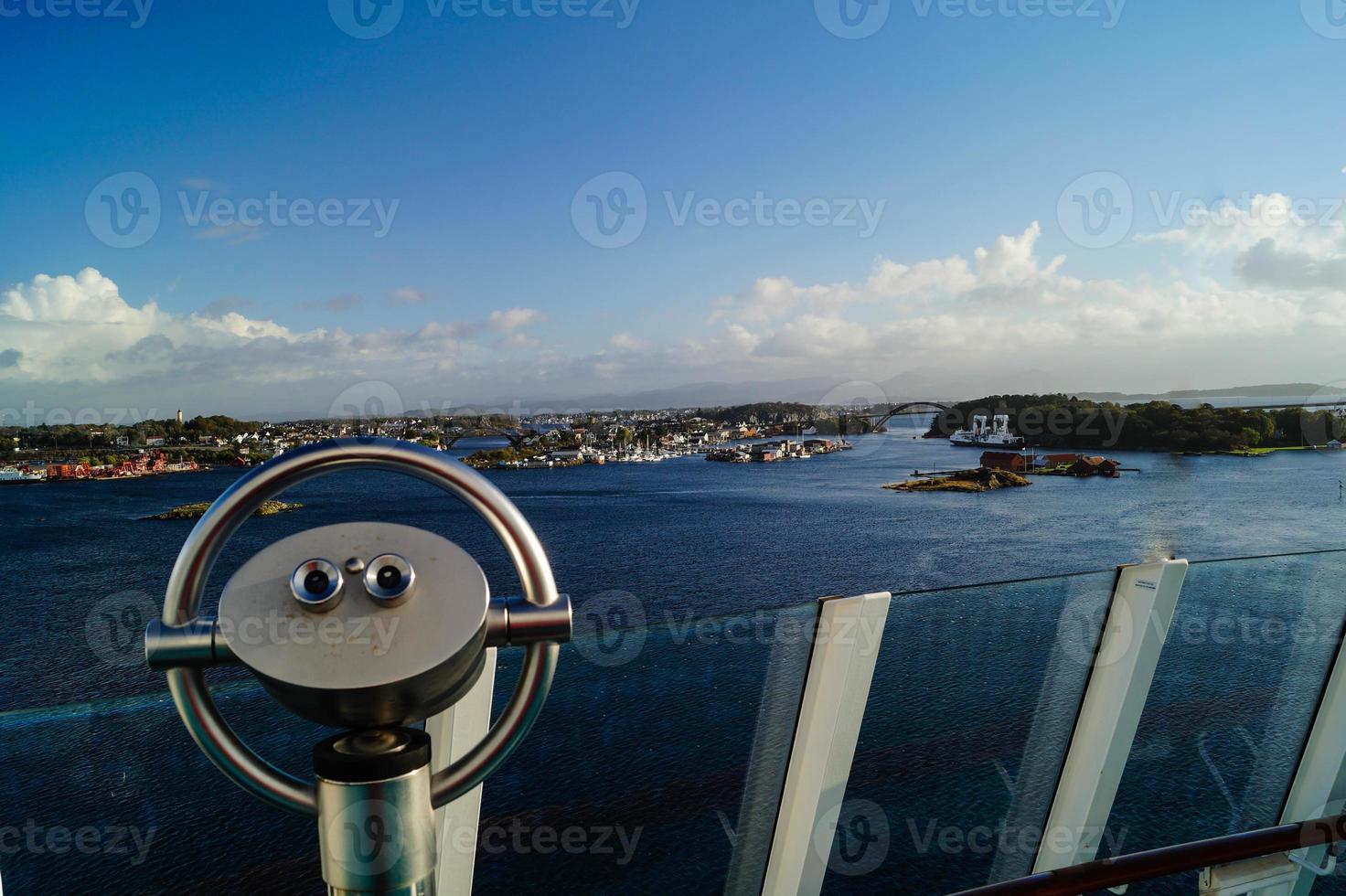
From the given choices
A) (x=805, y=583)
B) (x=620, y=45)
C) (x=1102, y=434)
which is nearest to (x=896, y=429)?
(x=1102, y=434)

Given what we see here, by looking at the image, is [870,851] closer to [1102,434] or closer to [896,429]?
[1102,434]

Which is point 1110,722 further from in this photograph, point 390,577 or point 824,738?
point 390,577

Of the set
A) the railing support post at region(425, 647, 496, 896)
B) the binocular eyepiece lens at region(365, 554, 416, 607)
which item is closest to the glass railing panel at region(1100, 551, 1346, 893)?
the railing support post at region(425, 647, 496, 896)

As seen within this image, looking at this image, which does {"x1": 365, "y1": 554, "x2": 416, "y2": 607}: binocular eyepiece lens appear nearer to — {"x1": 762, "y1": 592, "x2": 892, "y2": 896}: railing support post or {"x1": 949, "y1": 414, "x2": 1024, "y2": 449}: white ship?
{"x1": 762, "y1": 592, "x2": 892, "y2": 896}: railing support post

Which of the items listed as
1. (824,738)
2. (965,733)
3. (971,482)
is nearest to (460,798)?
(824,738)

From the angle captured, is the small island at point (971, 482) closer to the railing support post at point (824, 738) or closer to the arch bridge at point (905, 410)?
the arch bridge at point (905, 410)

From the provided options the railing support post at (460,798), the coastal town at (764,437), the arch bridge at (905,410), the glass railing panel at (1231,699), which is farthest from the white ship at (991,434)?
the railing support post at (460,798)

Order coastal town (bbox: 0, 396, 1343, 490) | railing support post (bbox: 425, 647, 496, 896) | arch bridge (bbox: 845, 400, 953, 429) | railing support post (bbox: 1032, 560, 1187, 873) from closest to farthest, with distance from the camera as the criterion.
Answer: railing support post (bbox: 425, 647, 496, 896)
railing support post (bbox: 1032, 560, 1187, 873)
coastal town (bbox: 0, 396, 1343, 490)
arch bridge (bbox: 845, 400, 953, 429)
